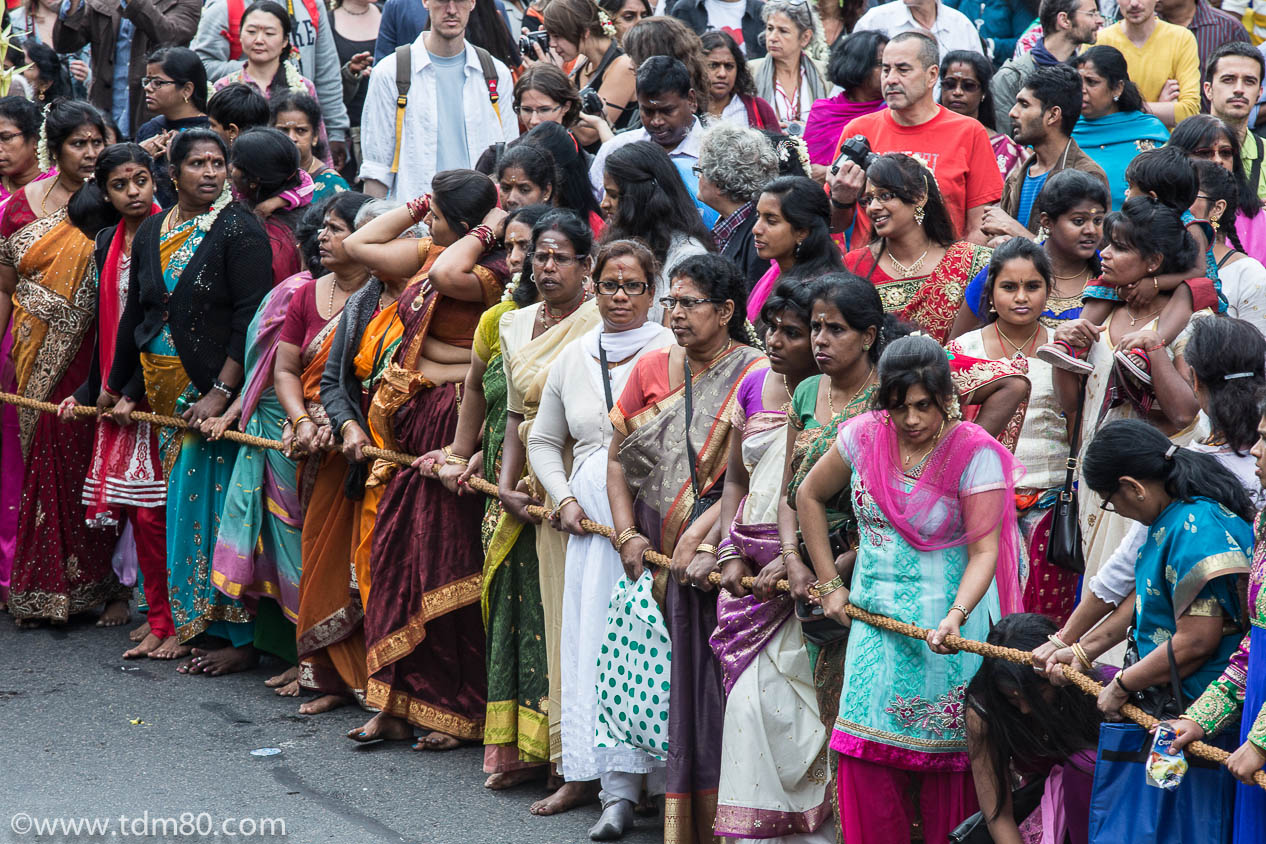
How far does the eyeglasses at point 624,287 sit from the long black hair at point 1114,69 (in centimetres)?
258

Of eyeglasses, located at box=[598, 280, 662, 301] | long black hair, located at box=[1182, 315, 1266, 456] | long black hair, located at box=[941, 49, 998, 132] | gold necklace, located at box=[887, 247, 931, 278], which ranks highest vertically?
long black hair, located at box=[941, 49, 998, 132]

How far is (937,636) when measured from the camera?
4.25m

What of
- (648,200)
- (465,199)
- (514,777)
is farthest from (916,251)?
(514,777)

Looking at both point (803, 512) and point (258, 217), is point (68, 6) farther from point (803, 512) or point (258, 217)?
point (803, 512)

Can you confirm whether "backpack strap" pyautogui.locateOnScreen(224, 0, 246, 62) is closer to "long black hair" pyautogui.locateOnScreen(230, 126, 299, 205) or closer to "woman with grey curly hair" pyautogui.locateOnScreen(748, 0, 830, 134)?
"long black hair" pyautogui.locateOnScreen(230, 126, 299, 205)

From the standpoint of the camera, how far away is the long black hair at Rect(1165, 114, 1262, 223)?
6.20 m

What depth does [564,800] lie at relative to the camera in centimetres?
585

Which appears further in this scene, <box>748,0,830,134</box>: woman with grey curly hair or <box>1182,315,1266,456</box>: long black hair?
<box>748,0,830,134</box>: woman with grey curly hair

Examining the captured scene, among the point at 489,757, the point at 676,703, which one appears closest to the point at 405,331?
the point at 489,757

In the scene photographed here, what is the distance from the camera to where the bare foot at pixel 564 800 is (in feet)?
19.1

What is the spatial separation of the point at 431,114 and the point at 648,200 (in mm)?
3453

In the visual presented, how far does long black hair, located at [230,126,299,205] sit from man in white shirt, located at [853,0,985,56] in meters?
3.18

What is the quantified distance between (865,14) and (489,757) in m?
5.07

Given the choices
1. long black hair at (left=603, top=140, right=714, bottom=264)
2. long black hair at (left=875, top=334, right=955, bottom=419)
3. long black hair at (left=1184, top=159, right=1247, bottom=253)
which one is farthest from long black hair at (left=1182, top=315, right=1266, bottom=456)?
long black hair at (left=603, top=140, right=714, bottom=264)
